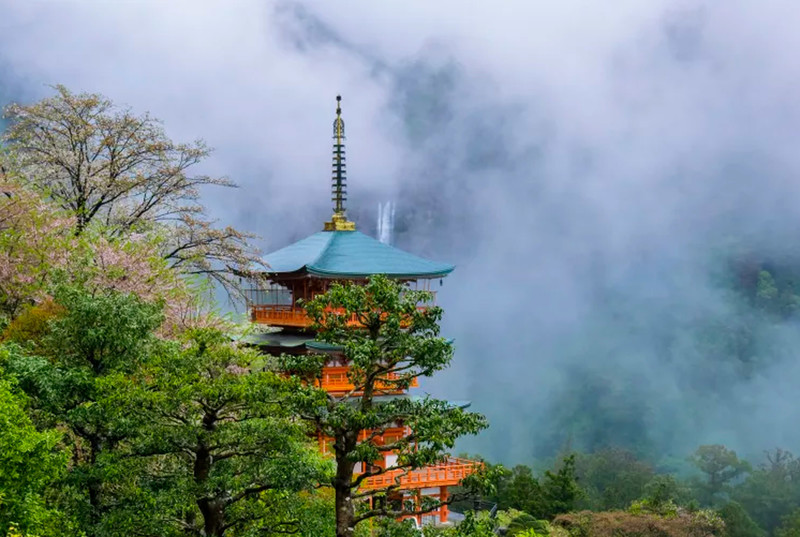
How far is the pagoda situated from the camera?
25297 mm

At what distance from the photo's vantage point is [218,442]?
13.3 m

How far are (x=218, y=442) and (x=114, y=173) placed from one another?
412 inches

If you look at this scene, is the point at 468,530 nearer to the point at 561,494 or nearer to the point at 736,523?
the point at 561,494

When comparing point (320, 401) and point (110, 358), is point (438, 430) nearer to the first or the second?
point (320, 401)

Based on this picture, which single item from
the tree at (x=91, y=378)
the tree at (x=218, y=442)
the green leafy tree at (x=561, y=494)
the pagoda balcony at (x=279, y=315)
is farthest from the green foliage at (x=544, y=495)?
the tree at (x=91, y=378)

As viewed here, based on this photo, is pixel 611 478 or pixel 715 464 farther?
pixel 611 478

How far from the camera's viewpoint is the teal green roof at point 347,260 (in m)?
25.5

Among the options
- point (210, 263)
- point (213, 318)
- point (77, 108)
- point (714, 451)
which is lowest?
point (714, 451)

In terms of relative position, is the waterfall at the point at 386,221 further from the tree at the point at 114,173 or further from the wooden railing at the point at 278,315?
the tree at the point at 114,173

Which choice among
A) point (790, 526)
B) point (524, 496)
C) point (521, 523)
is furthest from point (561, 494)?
point (790, 526)

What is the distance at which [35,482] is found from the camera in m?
11.5

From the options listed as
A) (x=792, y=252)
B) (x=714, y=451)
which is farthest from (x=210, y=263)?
(x=792, y=252)

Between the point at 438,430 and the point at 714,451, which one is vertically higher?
the point at 438,430

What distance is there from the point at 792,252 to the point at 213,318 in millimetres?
68505
